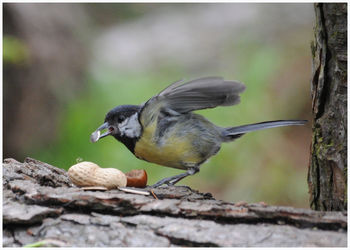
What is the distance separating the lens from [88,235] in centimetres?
174

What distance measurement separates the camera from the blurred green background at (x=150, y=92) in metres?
4.85

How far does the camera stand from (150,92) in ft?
18.8

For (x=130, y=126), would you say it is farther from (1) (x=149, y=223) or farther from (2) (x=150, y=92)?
(2) (x=150, y=92)

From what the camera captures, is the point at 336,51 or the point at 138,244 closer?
the point at 138,244

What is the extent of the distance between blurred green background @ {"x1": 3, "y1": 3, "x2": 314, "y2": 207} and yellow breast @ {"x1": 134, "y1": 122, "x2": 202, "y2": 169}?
178 cm

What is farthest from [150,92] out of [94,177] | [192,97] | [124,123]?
[94,177]

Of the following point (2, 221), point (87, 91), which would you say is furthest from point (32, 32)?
point (2, 221)

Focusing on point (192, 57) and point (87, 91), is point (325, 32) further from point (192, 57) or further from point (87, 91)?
point (192, 57)

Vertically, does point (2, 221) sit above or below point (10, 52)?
below

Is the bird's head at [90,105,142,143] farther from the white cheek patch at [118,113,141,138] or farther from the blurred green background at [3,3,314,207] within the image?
the blurred green background at [3,3,314,207]

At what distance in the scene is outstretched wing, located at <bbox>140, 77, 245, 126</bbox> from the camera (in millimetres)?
2562

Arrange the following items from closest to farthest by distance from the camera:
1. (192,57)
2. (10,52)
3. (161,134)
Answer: (161,134), (10,52), (192,57)

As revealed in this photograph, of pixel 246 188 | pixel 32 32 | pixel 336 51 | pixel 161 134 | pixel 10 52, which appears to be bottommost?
pixel 246 188

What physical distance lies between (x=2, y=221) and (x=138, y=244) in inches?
20.3
